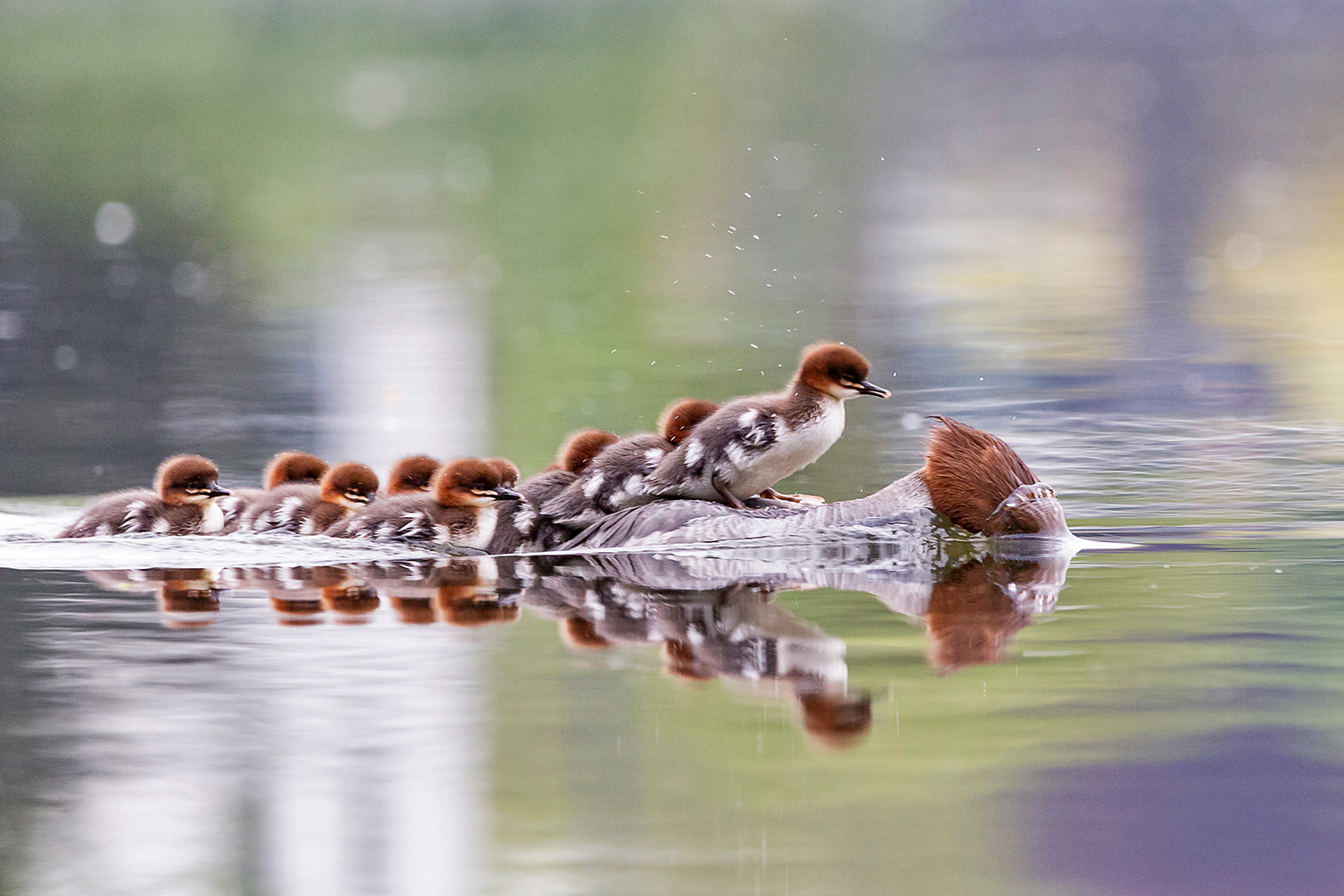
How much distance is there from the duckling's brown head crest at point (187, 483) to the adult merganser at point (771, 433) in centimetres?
166

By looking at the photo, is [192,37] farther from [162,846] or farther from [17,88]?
[162,846]

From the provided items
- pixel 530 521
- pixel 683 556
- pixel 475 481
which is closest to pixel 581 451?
pixel 530 521

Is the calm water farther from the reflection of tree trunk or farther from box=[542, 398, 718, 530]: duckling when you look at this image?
the reflection of tree trunk

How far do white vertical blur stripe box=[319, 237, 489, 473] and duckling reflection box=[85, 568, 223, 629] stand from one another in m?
2.20

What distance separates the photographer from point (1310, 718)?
16.8ft

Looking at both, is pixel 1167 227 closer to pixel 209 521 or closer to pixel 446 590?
pixel 209 521

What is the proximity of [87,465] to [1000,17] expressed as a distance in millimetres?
43748

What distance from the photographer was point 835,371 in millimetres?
7078

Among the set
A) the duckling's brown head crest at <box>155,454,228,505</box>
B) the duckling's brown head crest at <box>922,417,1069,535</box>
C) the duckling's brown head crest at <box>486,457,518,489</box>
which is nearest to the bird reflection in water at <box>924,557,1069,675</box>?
the duckling's brown head crest at <box>922,417,1069,535</box>

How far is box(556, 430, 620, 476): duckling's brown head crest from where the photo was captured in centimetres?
763

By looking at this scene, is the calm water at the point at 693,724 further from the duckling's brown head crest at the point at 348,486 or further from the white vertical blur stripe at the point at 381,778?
the duckling's brown head crest at the point at 348,486

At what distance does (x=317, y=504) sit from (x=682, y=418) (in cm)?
133

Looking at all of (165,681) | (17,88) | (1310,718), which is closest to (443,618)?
(165,681)

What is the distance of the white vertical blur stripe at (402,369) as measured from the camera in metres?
10.1
